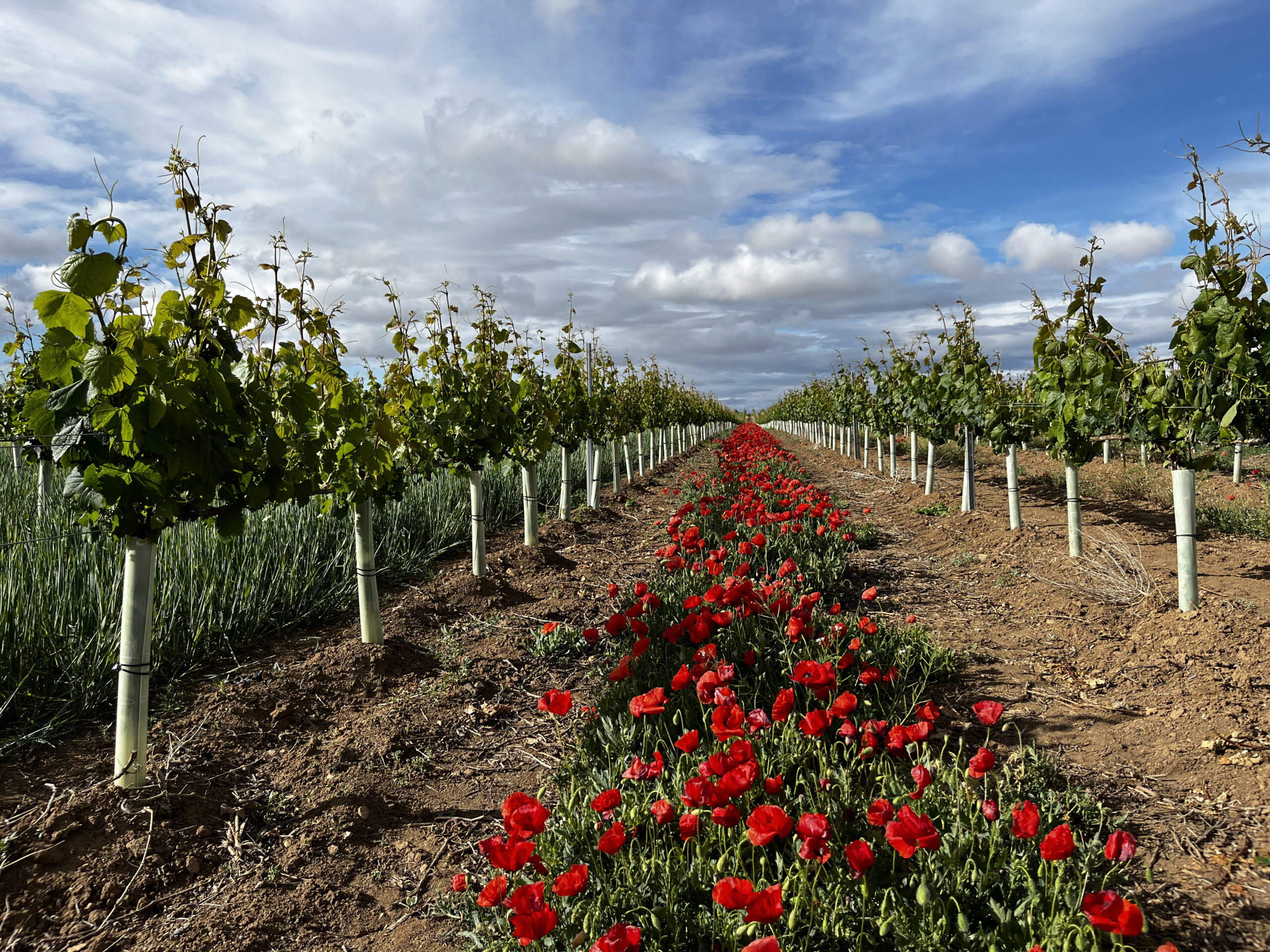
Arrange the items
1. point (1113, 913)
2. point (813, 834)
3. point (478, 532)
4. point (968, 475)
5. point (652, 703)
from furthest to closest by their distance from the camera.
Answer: point (968, 475), point (478, 532), point (652, 703), point (813, 834), point (1113, 913)

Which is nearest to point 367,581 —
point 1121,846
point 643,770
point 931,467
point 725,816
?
point 643,770

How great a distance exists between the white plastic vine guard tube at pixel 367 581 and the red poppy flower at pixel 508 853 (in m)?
2.98

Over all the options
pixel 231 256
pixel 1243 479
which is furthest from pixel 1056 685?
pixel 1243 479

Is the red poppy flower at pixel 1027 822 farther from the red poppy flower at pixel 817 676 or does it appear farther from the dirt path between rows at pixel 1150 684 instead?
the dirt path between rows at pixel 1150 684

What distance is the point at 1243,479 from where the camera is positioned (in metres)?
11.4

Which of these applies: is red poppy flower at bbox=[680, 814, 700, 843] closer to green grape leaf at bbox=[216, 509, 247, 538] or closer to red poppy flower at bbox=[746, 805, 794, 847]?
red poppy flower at bbox=[746, 805, 794, 847]

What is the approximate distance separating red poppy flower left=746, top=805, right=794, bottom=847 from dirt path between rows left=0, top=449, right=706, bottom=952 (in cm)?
106

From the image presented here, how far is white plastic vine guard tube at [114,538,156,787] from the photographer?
2.90 m

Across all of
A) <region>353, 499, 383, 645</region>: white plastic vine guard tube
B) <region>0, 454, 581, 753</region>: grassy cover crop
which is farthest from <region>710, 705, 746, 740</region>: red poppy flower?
<region>0, 454, 581, 753</region>: grassy cover crop

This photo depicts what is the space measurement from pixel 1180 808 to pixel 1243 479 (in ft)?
37.4

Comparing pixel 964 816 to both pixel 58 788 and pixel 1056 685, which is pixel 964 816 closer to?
pixel 1056 685

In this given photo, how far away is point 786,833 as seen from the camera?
5.59ft

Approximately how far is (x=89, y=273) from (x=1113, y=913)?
3.30m

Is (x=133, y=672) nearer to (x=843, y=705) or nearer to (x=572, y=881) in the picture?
(x=572, y=881)
